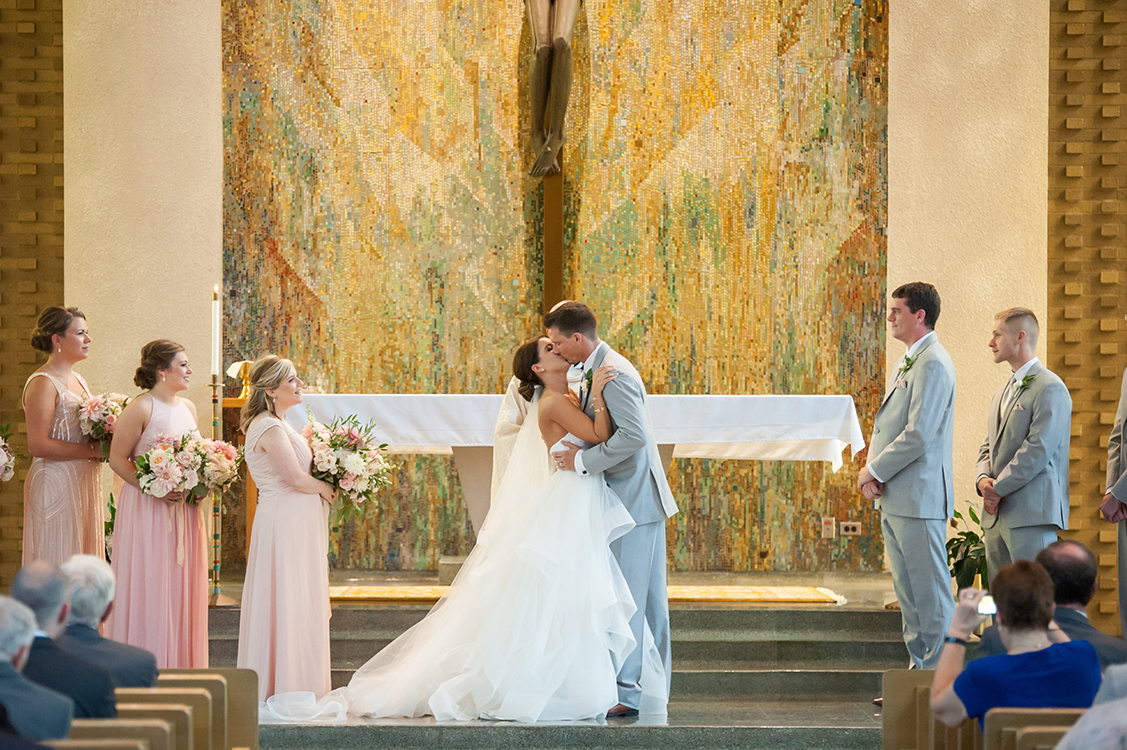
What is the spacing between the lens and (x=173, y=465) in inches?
181

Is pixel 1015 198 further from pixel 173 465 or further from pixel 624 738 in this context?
pixel 173 465

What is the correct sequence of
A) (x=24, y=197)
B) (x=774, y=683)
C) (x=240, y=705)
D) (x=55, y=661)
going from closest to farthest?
(x=55, y=661)
(x=240, y=705)
(x=774, y=683)
(x=24, y=197)

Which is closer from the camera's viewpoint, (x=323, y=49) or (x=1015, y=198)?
(x=1015, y=198)

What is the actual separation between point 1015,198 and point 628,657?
14.5 feet

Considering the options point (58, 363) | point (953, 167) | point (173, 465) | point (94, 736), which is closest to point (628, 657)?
point (173, 465)

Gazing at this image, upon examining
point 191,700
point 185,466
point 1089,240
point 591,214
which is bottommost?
point 191,700

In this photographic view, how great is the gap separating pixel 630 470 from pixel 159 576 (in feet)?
6.85

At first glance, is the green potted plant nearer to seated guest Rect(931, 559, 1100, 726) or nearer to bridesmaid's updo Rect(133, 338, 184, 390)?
seated guest Rect(931, 559, 1100, 726)

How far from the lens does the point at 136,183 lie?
718cm

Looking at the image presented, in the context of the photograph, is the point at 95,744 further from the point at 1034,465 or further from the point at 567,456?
the point at 1034,465

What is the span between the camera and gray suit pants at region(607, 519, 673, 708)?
4430 mm

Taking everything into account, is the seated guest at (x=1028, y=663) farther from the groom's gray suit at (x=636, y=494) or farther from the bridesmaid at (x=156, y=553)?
the bridesmaid at (x=156, y=553)

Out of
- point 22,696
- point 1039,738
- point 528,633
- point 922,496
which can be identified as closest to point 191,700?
point 22,696

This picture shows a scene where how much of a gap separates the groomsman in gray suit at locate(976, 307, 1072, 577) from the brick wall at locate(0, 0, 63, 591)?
587 centimetres
